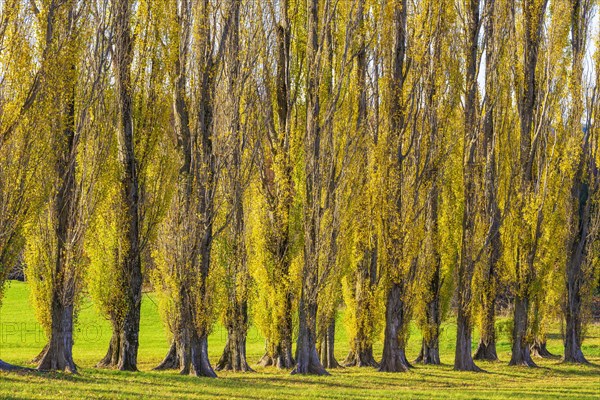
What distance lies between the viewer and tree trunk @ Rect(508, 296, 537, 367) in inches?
1040

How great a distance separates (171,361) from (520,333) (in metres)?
10.6

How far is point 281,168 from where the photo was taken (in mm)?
20219

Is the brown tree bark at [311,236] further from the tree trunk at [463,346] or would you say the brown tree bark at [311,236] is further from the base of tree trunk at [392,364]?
the tree trunk at [463,346]

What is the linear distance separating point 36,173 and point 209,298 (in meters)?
4.94

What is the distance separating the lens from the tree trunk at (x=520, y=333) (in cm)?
2641

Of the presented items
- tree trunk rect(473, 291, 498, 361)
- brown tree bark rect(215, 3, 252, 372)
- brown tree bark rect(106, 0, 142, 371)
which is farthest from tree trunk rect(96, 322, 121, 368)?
tree trunk rect(473, 291, 498, 361)

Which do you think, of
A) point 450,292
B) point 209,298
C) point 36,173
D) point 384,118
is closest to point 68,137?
point 36,173

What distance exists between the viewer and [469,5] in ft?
81.3

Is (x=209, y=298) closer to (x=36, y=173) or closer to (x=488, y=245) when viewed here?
(x=36, y=173)

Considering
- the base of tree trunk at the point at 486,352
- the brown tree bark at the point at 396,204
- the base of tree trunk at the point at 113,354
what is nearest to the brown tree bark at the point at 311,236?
the brown tree bark at the point at 396,204

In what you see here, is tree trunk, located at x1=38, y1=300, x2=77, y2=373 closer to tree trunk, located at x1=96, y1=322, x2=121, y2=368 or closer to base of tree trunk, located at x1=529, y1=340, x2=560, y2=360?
tree trunk, located at x1=96, y1=322, x2=121, y2=368

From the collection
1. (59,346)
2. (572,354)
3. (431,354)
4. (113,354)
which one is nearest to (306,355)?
(59,346)

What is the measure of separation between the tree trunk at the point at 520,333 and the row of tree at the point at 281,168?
96 mm

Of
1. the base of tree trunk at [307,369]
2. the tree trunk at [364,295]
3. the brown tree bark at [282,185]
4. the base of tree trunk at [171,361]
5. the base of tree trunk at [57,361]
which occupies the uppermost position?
the brown tree bark at [282,185]
